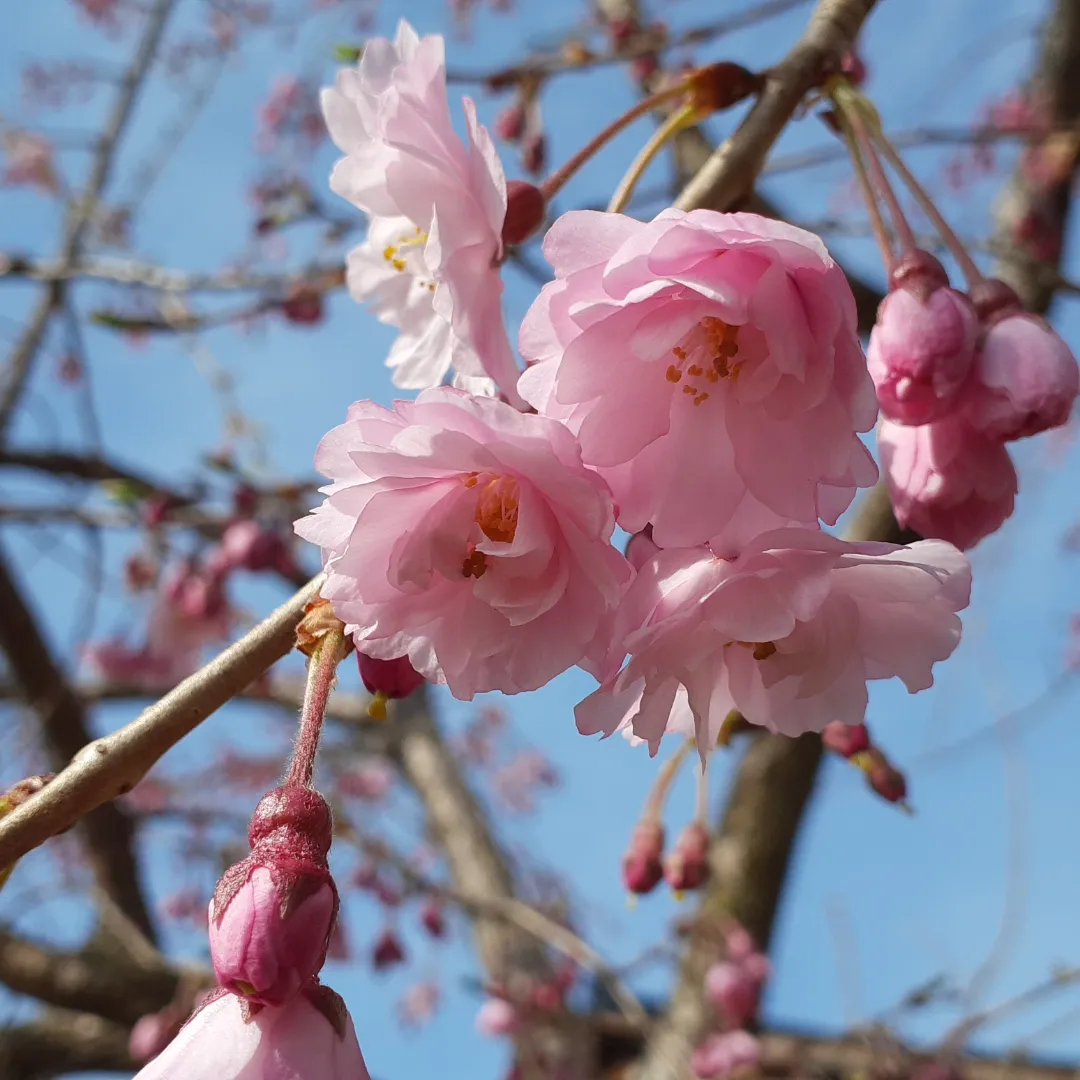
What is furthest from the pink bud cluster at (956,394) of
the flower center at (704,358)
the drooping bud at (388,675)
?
the drooping bud at (388,675)

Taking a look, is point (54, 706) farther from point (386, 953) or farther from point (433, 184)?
point (433, 184)

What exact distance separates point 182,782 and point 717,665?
5.43m

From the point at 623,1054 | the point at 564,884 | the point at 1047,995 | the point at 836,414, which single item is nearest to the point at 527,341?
the point at 836,414

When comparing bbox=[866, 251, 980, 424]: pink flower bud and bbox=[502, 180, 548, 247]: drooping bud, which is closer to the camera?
bbox=[866, 251, 980, 424]: pink flower bud

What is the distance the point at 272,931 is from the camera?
592 mm

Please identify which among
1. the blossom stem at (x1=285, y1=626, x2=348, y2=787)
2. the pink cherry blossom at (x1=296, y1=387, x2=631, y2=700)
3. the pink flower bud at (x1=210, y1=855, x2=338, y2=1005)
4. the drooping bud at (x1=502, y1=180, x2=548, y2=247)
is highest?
the drooping bud at (x1=502, y1=180, x2=548, y2=247)

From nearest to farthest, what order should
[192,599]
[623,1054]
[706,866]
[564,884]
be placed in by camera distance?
[706,866] < [192,599] < [623,1054] < [564,884]

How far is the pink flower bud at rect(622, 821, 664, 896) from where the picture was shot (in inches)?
57.9

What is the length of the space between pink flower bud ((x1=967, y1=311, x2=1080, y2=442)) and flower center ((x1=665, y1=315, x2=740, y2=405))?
171 mm

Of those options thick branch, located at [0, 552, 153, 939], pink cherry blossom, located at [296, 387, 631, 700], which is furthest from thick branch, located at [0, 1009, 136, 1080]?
pink cherry blossom, located at [296, 387, 631, 700]

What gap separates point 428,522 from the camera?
0.69 m

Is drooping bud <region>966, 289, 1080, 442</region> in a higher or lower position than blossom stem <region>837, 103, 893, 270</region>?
lower

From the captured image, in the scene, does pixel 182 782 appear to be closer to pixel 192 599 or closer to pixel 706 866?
pixel 192 599

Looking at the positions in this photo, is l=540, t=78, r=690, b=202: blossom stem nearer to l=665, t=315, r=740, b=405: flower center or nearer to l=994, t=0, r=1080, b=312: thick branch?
l=665, t=315, r=740, b=405: flower center
